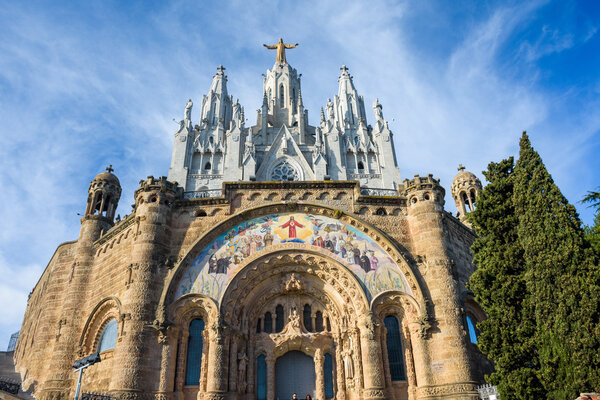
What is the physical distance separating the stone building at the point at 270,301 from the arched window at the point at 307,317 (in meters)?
0.05

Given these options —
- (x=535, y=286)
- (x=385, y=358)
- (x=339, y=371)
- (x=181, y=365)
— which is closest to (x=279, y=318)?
(x=339, y=371)

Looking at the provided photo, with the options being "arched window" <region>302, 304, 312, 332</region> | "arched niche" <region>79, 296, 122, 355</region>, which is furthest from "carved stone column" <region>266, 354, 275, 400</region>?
"arched niche" <region>79, 296, 122, 355</region>

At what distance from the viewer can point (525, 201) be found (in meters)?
14.5

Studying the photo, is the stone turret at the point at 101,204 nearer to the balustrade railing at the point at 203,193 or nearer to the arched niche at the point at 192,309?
the balustrade railing at the point at 203,193

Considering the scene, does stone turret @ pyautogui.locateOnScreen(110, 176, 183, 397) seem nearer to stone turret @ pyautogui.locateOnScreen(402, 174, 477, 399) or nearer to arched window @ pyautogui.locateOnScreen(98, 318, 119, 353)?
arched window @ pyautogui.locateOnScreen(98, 318, 119, 353)

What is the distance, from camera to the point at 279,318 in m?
19.5

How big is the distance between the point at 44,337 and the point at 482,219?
2188 centimetres

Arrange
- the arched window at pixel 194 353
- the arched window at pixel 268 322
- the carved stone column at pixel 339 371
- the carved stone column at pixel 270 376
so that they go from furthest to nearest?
the arched window at pixel 268 322 < the carved stone column at pixel 270 376 < the carved stone column at pixel 339 371 < the arched window at pixel 194 353

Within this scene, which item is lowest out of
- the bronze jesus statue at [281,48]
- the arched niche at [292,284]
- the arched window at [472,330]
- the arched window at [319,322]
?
the arched window at [472,330]

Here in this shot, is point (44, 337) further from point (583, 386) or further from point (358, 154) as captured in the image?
point (358, 154)

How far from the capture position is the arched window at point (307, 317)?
63.2ft

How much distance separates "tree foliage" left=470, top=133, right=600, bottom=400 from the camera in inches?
469

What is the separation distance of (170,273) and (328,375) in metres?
8.26

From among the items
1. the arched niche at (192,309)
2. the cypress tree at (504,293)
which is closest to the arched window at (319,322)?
the arched niche at (192,309)
